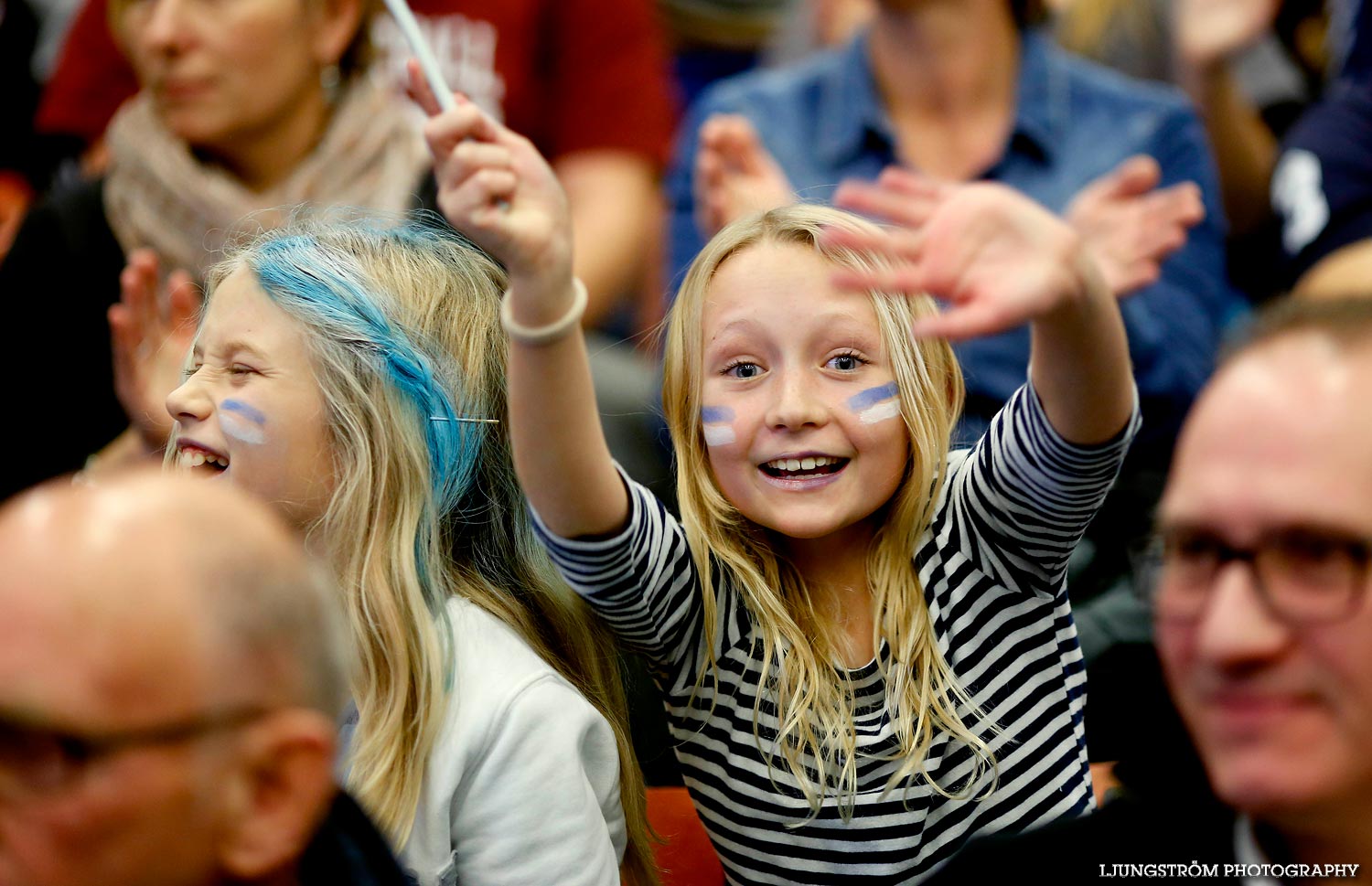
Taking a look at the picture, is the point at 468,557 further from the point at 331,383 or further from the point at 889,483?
the point at 889,483

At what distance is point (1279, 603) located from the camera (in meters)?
0.94

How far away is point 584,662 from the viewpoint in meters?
1.64

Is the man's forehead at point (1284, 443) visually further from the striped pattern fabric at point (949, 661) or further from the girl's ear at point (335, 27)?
the girl's ear at point (335, 27)

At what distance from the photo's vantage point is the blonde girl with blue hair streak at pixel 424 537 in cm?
144

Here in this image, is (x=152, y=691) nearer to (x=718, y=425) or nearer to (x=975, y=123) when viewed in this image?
(x=718, y=425)

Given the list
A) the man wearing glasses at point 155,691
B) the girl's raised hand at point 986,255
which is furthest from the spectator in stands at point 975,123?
the man wearing glasses at point 155,691

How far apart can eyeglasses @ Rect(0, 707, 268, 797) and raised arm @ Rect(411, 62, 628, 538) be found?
0.50 m

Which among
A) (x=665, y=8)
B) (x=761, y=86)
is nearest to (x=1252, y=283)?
(x=761, y=86)

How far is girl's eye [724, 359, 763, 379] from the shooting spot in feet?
5.10

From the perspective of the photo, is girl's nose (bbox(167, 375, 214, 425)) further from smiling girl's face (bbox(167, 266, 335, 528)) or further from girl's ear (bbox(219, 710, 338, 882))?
girl's ear (bbox(219, 710, 338, 882))

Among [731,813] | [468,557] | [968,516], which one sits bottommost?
[731,813]

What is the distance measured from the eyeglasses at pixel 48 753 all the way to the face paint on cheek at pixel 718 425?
28.0 inches

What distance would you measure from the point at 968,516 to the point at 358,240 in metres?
0.73

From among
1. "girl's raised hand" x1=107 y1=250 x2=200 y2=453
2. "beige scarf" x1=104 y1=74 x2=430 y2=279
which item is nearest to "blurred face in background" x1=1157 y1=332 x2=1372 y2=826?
"girl's raised hand" x1=107 y1=250 x2=200 y2=453
